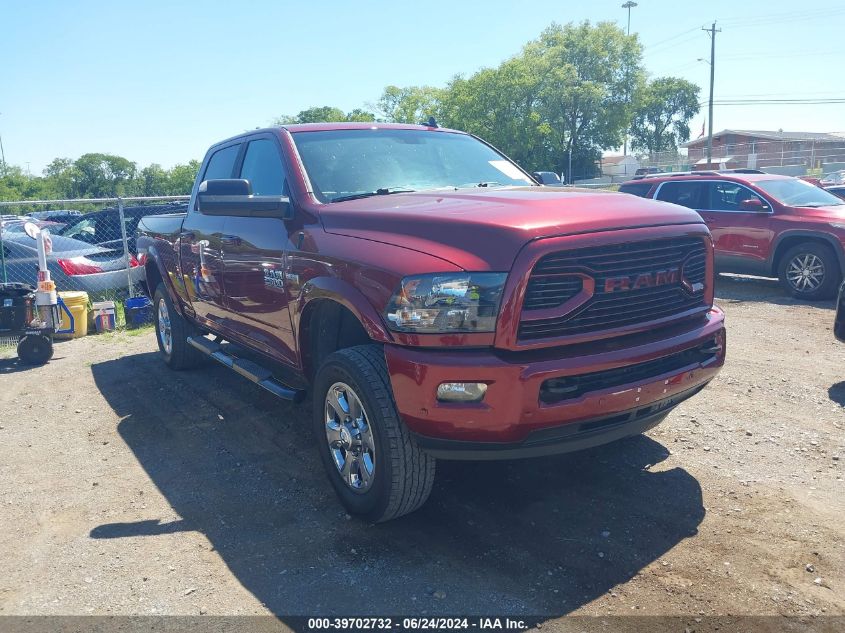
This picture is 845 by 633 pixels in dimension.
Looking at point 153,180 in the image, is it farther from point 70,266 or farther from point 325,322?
point 325,322

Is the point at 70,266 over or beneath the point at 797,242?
beneath

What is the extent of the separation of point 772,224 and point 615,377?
8213mm

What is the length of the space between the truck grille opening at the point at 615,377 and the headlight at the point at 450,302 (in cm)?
37

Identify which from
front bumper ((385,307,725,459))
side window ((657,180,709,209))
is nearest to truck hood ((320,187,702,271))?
front bumper ((385,307,725,459))

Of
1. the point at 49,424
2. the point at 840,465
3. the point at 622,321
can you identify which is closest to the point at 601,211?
the point at 622,321

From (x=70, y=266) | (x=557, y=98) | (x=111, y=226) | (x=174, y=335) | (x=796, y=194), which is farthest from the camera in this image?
(x=557, y=98)

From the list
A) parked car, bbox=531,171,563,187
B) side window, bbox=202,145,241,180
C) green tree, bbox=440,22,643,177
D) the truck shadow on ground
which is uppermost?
green tree, bbox=440,22,643,177

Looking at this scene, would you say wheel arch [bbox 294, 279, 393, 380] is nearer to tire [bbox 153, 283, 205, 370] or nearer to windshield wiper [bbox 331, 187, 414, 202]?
windshield wiper [bbox 331, 187, 414, 202]

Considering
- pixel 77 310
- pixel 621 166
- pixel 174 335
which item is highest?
pixel 621 166

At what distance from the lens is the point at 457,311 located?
296cm

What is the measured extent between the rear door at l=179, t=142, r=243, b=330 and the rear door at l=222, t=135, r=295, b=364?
16 cm

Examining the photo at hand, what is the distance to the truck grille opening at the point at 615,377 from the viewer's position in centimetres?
295

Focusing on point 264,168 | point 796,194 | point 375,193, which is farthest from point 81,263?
point 796,194

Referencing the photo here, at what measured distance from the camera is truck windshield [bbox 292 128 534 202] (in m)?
4.23
